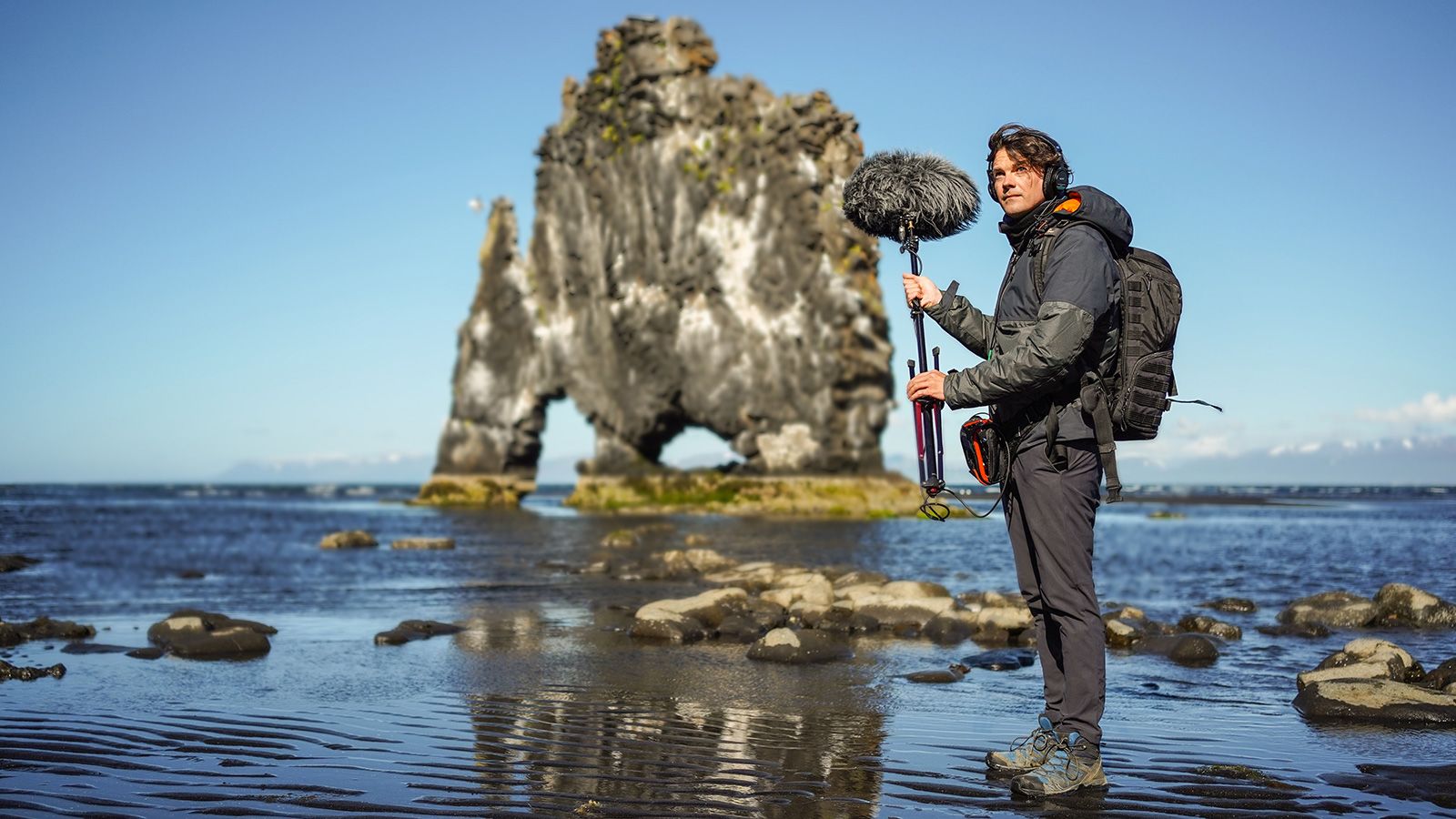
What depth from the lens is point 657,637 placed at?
11000 mm

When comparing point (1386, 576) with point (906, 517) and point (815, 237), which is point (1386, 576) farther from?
point (815, 237)

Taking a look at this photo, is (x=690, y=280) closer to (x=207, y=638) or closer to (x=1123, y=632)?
(x=1123, y=632)

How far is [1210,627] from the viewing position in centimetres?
1159

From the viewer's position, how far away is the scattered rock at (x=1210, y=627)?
37.0 feet

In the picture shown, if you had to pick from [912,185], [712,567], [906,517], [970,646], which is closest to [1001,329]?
[912,185]

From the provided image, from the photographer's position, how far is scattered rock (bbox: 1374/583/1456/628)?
11.9 m

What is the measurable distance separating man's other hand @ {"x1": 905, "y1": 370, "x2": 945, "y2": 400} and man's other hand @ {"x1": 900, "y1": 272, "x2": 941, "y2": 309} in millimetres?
460

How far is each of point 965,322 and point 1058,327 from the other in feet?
2.68

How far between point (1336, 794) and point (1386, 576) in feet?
53.6

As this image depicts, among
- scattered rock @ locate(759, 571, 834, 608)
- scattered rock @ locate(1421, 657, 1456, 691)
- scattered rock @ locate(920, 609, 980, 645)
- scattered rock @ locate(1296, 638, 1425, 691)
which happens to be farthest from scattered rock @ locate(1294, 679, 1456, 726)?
scattered rock @ locate(759, 571, 834, 608)

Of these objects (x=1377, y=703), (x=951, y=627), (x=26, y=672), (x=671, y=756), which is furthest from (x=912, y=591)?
(x=26, y=672)

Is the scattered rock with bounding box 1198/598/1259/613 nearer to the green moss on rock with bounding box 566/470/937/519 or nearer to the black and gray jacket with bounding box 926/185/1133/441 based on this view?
the black and gray jacket with bounding box 926/185/1133/441

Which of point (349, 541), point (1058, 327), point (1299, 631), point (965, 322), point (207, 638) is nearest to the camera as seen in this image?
point (1058, 327)

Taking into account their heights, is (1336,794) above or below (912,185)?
below
